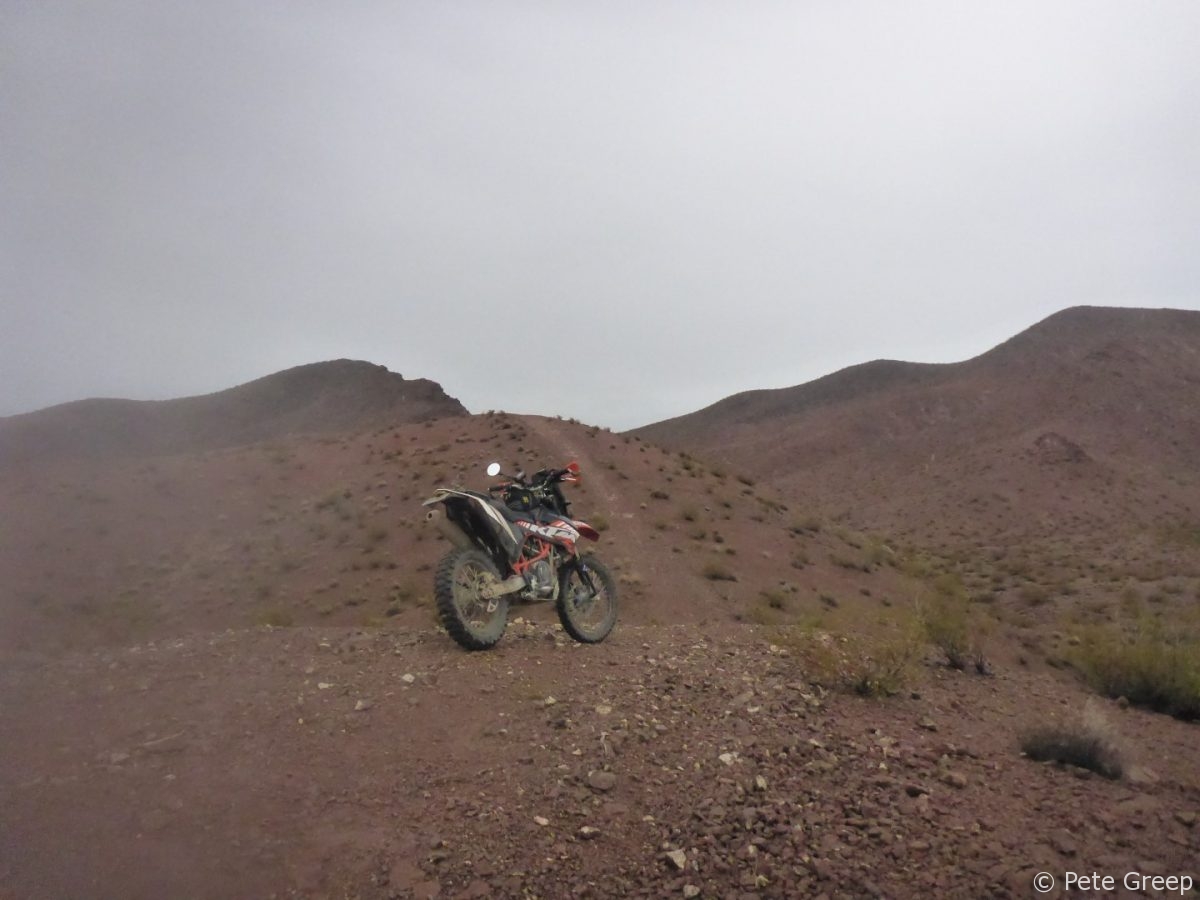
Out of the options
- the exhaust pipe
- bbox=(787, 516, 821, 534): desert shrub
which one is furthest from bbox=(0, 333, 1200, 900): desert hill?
bbox=(787, 516, 821, 534): desert shrub

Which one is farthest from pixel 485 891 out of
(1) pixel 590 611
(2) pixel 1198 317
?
(2) pixel 1198 317

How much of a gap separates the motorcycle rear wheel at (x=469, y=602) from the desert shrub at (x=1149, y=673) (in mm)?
6133

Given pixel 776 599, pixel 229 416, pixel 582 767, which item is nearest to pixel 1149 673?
pixel 582 767

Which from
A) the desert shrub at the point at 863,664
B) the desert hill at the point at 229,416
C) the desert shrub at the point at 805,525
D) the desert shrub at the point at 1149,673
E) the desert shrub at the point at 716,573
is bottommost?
the desert shrub at the point at 1149,673

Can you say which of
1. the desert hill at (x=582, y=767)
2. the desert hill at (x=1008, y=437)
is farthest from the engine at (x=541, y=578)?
the desert hill at (x=1008, y=437)

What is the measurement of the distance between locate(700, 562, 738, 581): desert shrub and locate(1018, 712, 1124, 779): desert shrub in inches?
536

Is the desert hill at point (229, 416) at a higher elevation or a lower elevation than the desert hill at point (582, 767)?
higher

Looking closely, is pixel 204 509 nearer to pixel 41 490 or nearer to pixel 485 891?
pixel 41 490

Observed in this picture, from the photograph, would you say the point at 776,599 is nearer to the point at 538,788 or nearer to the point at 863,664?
the point at 863,664

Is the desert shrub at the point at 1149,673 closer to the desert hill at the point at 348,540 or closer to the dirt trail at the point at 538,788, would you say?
the dirt trail at the point at 538,788

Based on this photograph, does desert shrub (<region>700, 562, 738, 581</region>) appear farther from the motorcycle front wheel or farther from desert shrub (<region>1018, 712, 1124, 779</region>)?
desert shrub (<region>1018, 712, 1124, 779</region>)

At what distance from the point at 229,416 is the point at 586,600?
6908cm

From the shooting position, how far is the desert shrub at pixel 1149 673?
736cm

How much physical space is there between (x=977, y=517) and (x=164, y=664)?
47.0 meters
